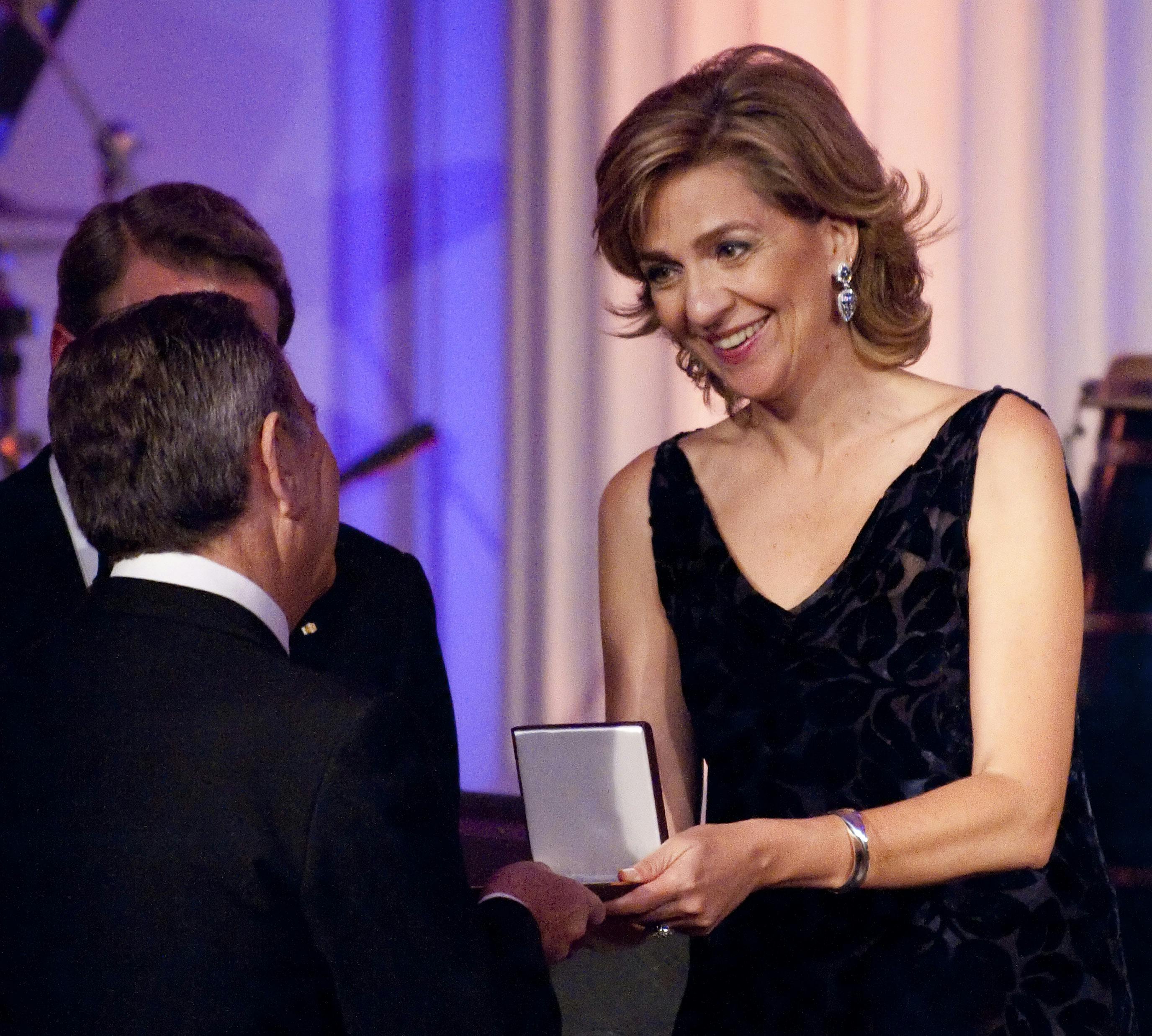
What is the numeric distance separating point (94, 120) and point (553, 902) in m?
2.98

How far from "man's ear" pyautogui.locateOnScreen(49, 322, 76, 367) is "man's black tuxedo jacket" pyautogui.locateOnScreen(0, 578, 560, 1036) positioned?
861 mm

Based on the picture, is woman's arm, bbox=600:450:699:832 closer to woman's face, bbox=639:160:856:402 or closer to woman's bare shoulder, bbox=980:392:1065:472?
woman's face, bbox=639:160:856:402

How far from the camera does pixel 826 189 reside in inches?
73.3

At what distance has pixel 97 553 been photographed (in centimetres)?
192

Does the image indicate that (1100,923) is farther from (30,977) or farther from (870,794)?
(30,977)

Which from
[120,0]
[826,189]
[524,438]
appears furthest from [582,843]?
[120,0]

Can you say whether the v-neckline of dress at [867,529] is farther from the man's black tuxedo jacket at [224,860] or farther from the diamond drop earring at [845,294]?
the man's black tuxedo jacket at [224,860]

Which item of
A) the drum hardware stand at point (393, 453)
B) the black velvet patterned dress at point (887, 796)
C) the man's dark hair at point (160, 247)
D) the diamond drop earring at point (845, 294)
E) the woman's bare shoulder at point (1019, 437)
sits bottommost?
the black velvet patterned dress at point (887, 796)

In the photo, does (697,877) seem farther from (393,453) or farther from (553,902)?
(393,453)

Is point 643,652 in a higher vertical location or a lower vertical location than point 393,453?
lower

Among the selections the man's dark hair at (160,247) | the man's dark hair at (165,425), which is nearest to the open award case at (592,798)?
the man's dark hair at (165,425)

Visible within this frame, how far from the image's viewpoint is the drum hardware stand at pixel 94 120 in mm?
3732

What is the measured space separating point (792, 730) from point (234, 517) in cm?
78

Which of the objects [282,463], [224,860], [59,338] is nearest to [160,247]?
[59,338]
